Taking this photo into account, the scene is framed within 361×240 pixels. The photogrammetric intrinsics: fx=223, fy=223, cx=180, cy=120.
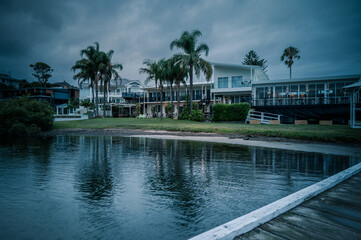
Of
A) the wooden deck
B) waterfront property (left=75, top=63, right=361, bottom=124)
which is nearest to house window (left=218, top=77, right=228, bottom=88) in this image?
waterfront property (left=75, top=63, right=361, bottom=124)

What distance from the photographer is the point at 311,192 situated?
3863 millimetres

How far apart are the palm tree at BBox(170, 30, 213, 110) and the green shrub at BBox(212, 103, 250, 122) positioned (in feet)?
13.8

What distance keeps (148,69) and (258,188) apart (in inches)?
1281

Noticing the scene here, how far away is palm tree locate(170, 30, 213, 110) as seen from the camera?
28016 millimetres

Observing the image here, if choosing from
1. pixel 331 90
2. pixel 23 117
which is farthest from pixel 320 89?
pixel 23 117

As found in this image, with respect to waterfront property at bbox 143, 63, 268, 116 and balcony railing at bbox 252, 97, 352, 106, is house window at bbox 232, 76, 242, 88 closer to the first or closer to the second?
waterfront property at bbox 143, 63, 268, 116

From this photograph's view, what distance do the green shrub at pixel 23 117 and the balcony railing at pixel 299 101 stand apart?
24.9m

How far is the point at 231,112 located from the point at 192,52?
9.10m

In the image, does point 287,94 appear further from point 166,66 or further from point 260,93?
point 166,66

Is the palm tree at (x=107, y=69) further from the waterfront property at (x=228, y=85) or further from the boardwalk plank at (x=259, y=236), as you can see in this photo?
the boardwalk plank at (x=259, y=236)

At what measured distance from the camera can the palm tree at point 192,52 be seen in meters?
28.0

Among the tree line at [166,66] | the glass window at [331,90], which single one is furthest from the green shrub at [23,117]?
the glass window at [331,90]

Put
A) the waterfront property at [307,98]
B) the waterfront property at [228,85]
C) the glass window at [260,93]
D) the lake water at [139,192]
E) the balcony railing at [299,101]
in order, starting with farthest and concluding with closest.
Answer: the waterfront property at [228,85], the glass window at [260,93], the balcony railing at [299,101], the waterfront property at [307,98], the lake water at [139,192]

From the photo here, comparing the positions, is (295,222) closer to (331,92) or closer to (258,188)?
(258,188)
